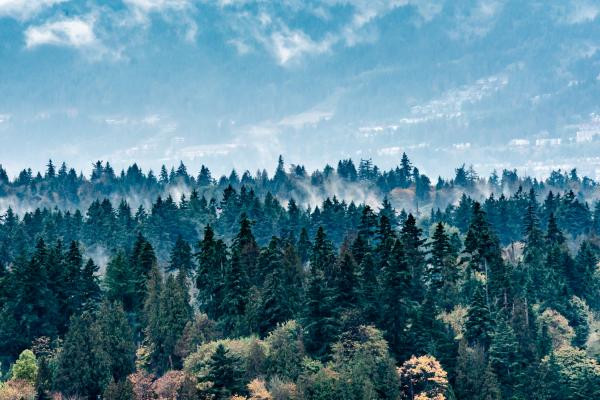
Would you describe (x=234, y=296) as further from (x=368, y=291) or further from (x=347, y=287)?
(x=368, y=291)

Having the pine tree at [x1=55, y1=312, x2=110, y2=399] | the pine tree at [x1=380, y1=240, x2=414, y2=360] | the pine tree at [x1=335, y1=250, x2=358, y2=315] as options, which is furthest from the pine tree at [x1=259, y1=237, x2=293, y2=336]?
the pine tree at [x1=55, y1=312, x2=110, y2=399]

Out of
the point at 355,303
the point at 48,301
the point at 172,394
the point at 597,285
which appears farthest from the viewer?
the point at 597,285

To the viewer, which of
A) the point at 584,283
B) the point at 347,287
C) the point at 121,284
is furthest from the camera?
the point at 584,283

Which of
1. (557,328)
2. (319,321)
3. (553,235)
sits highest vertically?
(553,235)

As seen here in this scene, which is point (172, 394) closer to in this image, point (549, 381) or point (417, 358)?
point (417, 358)

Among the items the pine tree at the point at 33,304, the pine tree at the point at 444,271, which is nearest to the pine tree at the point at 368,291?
the pine tree at the point at 444,271

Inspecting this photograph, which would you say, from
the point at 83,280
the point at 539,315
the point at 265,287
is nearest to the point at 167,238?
the point at 83,280

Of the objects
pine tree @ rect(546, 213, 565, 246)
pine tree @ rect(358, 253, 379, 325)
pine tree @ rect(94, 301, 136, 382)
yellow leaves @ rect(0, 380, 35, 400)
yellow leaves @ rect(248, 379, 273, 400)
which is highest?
pine tree @ rect(546, 213, 565, 246)

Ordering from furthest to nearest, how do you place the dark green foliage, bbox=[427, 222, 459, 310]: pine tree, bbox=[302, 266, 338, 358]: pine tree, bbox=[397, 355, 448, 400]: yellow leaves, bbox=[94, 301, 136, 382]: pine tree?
bbox=[427, 222, 459, 310]: pine tree < bbox=[302, 266, 338, 358]: pine tree < bbox=[94, 301, 136, 382]: pine tree < bbox=[397, 355, 448, 400]: yellow leaves < the dark green foliage

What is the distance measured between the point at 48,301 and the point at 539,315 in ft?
243

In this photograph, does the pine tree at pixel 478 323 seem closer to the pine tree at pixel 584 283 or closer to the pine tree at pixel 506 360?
the pine tree at pixel 506 360

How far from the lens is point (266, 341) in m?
86.1

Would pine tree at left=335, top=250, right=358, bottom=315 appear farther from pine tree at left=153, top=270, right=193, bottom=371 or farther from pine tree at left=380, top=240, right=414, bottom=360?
pine tree at left=153, top=270, right=193, bottom=371

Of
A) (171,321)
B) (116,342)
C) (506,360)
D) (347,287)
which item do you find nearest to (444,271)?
(506,360)
